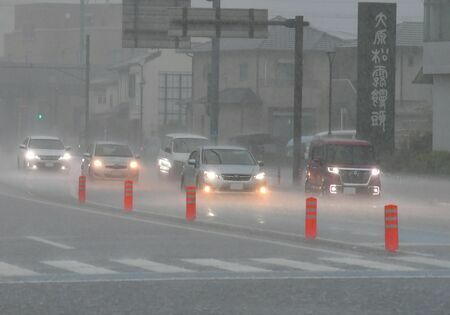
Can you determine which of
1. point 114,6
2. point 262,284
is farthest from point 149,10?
point 114,6

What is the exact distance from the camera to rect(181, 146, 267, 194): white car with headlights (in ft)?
119

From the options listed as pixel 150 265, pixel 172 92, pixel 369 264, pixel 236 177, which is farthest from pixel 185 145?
pixel 172 92

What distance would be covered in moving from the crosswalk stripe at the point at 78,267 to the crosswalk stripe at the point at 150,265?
64cm

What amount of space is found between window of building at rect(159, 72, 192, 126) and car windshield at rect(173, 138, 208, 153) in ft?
164

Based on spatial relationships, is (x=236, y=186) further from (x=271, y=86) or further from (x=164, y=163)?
(x=271, y=86)

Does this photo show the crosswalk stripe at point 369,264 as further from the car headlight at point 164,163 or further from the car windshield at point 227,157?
the car headlight at point 164,163

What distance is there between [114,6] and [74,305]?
509 ft

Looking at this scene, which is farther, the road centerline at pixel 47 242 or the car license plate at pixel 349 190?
the car license plate at pixel 349 190

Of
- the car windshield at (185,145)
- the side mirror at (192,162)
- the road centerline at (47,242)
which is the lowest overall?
the road centerline at (47,242)

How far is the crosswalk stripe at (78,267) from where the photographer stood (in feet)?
53.7

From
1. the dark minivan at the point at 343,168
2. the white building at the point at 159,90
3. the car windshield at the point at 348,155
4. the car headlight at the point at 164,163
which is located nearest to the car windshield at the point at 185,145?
the car headlight at the point at 164,163

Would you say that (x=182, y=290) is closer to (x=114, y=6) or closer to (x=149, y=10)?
(x=149, y=10)

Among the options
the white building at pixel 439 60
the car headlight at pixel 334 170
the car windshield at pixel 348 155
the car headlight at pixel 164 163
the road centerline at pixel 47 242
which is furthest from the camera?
the white building at pixel 439 60

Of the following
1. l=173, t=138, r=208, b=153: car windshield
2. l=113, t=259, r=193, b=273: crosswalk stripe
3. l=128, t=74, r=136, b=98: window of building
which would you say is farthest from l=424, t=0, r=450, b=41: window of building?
l=128, t=74, r=136, b=98: window of building
